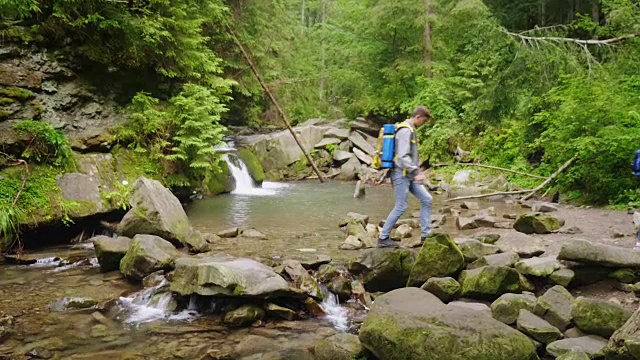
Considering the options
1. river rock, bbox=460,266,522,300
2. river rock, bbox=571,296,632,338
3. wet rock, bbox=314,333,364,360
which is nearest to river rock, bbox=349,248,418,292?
river rock, bbox=460,266,522,300

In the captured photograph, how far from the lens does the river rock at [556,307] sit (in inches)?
197

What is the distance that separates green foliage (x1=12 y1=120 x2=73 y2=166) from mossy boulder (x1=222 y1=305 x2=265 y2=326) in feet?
21.0

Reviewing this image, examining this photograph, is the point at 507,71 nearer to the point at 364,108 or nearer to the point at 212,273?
the point at 212,273

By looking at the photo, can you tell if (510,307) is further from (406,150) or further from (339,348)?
(406,150)

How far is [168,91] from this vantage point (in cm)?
1463

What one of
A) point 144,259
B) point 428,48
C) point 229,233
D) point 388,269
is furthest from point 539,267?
point 428,48

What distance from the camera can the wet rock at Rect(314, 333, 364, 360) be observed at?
4.95 metres

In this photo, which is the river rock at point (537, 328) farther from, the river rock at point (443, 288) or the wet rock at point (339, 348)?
the wet rock at point (339, 348)

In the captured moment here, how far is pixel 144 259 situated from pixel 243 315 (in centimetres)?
251

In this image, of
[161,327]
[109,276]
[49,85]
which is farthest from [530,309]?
[49,85]

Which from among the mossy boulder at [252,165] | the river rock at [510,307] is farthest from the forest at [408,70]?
the river rock at [510,307]

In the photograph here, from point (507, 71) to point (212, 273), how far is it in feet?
22.4

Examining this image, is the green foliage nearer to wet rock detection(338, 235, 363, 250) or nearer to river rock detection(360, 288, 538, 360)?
wet rock detection(338, 235, 363, 250)

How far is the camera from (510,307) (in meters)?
5.27
